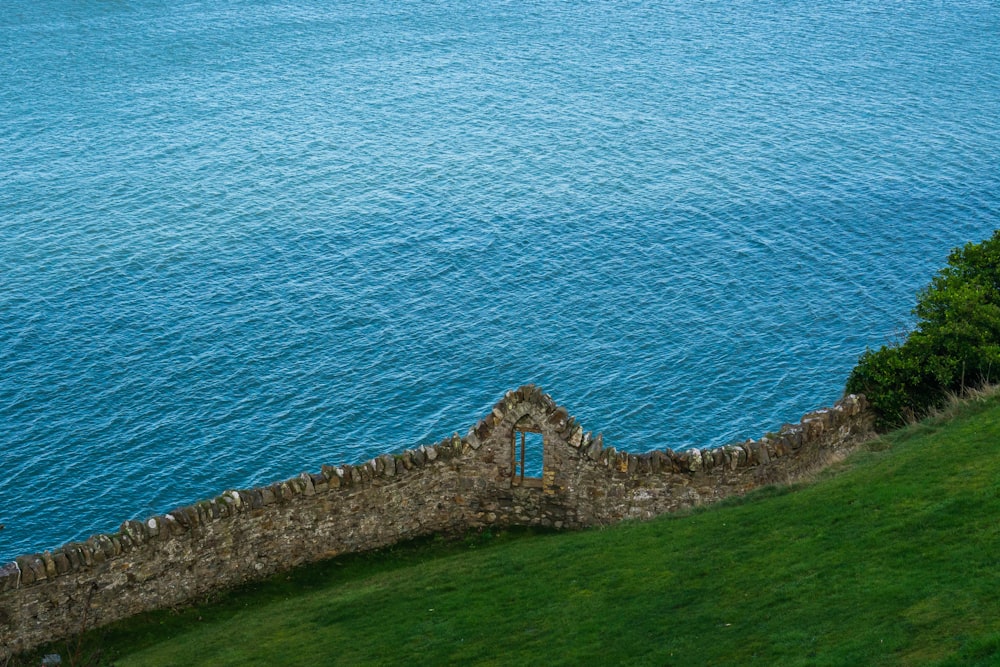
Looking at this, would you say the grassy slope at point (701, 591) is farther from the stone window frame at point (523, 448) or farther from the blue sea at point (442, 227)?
the blue sea at point (442, 227)

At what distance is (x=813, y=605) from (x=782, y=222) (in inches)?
2608

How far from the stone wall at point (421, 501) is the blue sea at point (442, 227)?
22271 mm

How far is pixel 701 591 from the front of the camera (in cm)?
2748

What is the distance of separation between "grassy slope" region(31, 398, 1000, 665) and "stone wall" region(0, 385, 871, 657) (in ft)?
3.03

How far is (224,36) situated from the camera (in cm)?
14838

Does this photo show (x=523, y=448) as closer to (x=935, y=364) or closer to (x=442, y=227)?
Result: (x=935, y=364)

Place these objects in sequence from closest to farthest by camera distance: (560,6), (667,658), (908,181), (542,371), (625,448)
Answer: (667,658), (625,448), (542,371), (908,181), (560,6)

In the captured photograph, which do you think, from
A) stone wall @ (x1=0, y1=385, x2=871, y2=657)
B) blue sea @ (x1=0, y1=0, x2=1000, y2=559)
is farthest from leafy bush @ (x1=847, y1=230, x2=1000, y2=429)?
blue sea @ (x1=0, y1=0, x2=1000, y2=559)

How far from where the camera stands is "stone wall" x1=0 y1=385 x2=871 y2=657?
32.3 metres

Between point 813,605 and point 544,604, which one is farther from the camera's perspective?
point 544,604

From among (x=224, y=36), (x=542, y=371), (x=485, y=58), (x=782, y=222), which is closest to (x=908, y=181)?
(x=782, y=222)

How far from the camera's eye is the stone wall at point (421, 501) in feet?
106

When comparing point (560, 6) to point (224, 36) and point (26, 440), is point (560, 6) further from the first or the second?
point (26, 440)

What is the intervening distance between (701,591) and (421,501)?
461 inches
